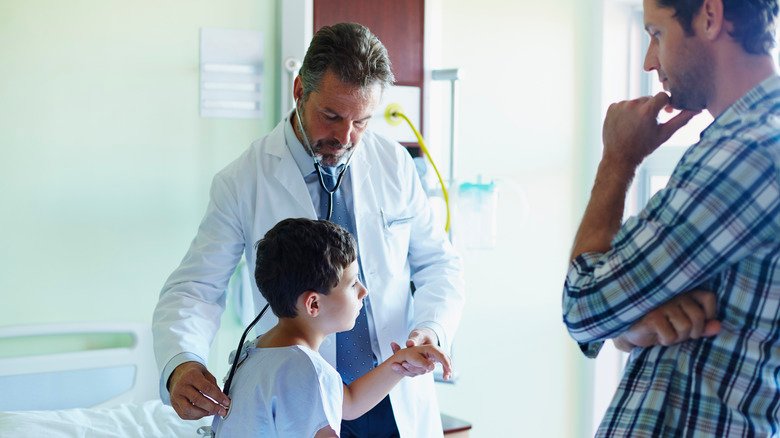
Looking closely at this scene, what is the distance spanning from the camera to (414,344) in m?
1.71

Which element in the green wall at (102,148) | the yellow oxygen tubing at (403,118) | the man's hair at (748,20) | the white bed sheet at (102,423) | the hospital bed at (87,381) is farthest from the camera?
the yellow oxygen tubing at (403,118)

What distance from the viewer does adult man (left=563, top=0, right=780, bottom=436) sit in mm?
1043

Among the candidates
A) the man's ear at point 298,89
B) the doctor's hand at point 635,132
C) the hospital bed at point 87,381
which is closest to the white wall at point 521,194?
the hospital bed at point 87,381

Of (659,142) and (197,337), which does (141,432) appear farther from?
(659,142)

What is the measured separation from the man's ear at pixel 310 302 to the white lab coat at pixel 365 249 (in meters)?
0.23

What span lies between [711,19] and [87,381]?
6.50 feet

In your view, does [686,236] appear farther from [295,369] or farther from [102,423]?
[102,423]

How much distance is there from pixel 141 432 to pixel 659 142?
150 centimetres

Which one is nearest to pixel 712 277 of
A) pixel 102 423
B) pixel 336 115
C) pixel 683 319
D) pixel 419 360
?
pixel 683 319

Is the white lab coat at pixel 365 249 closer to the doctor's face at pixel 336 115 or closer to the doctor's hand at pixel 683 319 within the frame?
the doctor's face at pixel 336 115

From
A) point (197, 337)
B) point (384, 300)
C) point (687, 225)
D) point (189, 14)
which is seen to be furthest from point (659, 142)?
point (189, 14)

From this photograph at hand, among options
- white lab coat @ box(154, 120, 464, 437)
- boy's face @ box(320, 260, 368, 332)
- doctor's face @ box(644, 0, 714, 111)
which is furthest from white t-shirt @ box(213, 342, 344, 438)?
doctor's face @ box(644, 0, 714, 111)

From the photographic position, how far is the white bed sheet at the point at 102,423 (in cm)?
210

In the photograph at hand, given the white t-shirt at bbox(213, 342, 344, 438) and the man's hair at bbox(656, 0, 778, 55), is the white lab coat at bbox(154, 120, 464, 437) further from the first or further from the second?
the man's hair at bbox(656, 0, 778, 55)
